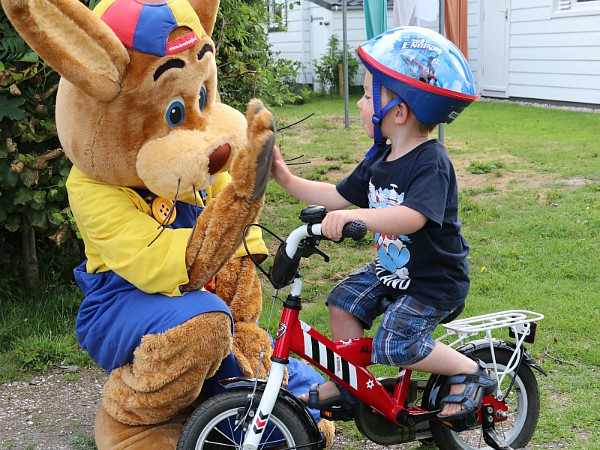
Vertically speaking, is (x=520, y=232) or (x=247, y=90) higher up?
(x=247, y=90)

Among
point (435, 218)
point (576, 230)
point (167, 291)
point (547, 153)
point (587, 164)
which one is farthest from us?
point (547, 153)

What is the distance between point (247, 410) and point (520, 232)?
4.24 m

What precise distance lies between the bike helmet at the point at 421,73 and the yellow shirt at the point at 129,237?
0.98m

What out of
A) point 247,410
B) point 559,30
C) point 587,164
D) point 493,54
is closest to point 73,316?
point 247,410

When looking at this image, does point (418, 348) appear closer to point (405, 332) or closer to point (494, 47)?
point (405, 332)

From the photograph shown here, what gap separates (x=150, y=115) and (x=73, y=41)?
0.41 metres

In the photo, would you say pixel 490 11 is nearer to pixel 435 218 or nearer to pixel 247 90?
pixel 247 90

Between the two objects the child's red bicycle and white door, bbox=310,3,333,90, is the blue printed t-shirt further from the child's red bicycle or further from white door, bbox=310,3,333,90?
white door, bbox=310,3,333,90

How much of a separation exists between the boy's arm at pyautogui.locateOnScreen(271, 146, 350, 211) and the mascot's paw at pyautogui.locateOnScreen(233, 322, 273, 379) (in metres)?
0.66

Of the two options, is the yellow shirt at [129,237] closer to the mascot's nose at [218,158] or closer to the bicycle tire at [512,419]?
the mascot's nose at [218,158]

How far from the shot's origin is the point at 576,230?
6355mm

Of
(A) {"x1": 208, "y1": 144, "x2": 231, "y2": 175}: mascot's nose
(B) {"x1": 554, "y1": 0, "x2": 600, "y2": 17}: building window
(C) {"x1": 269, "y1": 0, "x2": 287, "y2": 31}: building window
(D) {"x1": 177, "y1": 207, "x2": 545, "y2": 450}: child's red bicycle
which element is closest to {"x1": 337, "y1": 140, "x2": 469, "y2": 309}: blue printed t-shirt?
(D) {"x1": 177, "y1": 207, "x2": 545, "y2": 450}: child's red bicycle

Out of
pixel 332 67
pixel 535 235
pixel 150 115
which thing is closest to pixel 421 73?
pixel 150 115

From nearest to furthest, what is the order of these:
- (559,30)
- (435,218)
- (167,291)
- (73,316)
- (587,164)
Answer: (435,218), (167,291), (73,316), (587,164), (559,30)
